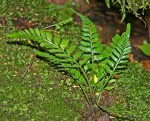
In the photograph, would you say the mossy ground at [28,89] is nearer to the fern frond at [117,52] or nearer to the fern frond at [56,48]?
the fern frond at [56,48]

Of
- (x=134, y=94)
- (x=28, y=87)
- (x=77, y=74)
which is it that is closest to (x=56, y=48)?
(x=77, y=74)

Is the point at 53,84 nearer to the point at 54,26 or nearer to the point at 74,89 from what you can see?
the point at 74,89

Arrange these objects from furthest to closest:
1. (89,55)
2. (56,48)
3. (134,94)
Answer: (134,94) < (89,55) < (56,48)

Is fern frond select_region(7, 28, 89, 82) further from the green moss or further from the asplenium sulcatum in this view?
the green moss

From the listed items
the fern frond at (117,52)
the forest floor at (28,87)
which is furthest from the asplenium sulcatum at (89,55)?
the forest floor at (28,87)

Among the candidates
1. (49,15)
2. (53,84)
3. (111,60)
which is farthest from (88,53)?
(49,15)

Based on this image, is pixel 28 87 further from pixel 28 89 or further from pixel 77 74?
pixel 77 74

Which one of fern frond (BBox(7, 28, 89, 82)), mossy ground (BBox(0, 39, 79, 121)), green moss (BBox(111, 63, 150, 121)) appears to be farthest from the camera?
green moss (BBox(111, 63, 150, 121))

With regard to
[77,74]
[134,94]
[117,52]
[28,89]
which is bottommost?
[134,94]

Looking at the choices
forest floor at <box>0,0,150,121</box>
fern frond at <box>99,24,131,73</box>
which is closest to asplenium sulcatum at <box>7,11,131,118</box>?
fern frond at <box>99,24,131,73</box>

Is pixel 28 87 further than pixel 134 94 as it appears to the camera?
No
